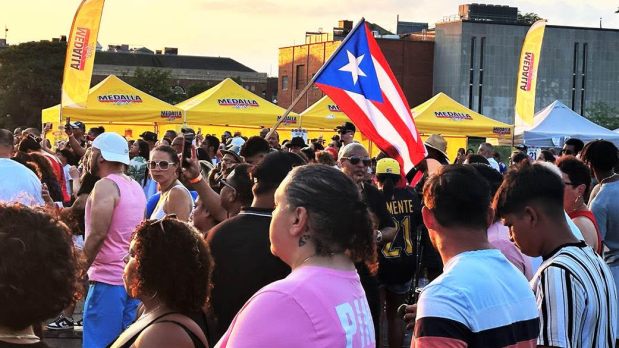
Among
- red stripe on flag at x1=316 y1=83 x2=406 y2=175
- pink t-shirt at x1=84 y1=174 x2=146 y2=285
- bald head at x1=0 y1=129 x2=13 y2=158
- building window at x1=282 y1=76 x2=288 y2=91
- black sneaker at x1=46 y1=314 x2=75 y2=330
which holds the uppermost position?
building window at x1=282 y1=76 x2=288 y2=91

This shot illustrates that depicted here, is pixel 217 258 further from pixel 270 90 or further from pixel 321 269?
pixel 270 90

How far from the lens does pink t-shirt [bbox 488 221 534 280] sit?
5.39 metres

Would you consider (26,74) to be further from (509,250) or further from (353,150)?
(509,250)

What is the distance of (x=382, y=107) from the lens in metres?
10.6

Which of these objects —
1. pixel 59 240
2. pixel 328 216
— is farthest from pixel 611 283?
pixel 59 240

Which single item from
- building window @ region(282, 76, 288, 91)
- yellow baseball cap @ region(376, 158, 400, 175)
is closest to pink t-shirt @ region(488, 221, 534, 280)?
yellow baseball cap @ region(376, 158, 400, 175)

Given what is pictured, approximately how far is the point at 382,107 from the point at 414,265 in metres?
2.28

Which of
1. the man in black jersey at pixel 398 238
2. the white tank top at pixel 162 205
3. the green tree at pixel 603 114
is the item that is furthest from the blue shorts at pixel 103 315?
the green tree at pixel 603 114

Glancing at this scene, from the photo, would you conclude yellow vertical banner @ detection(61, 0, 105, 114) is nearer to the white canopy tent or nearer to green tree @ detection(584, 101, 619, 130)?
the white canopy tent

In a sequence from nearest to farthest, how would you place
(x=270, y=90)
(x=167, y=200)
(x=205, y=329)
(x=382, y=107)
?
(x=205, y=329), (x=167, y=200), (x=382, y=107), (x=270, y=90)

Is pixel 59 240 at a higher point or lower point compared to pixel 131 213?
higher

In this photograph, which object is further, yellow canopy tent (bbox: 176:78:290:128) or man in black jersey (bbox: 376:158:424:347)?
yellow canopy tent (bbox: 176:78:290:128)

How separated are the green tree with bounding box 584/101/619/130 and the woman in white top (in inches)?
2555

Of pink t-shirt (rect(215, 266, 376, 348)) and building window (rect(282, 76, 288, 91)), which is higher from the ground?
building window (rect(282, 76, 288, 91))
